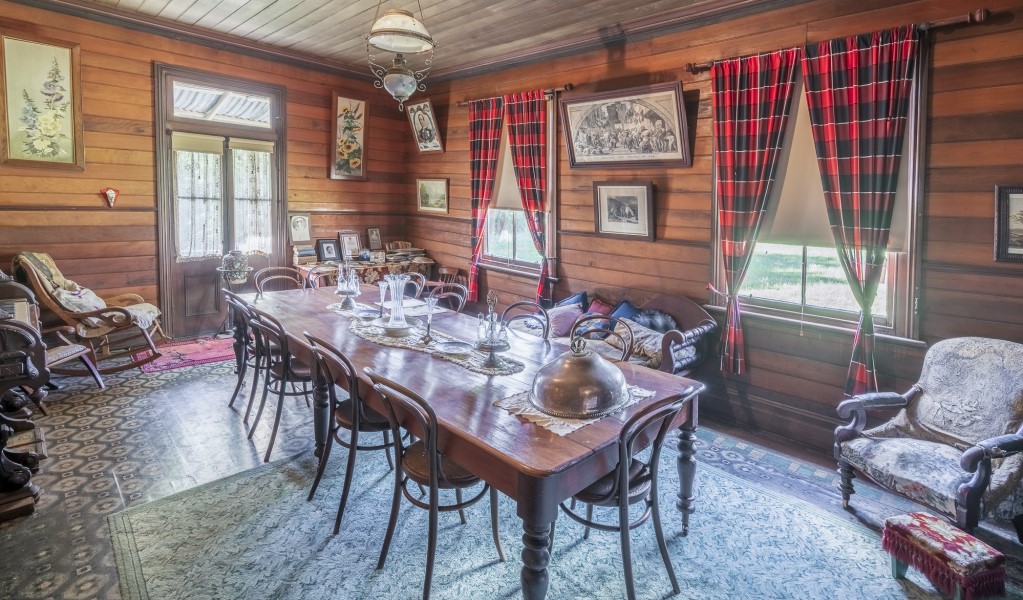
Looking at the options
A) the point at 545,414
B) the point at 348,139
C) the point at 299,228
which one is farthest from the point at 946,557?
the point at 348,139

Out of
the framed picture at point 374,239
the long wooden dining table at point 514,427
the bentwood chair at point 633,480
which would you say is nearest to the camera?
the long wooden dining table at point 514,427

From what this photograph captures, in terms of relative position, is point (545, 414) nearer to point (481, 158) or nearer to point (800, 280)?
point (800, 280)

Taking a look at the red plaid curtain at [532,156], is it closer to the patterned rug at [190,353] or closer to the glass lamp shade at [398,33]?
the glass lamp shade at [398,33]

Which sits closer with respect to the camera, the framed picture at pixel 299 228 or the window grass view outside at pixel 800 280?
the window grass view outside at pixel 800 280

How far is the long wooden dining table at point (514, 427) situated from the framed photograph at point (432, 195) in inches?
123

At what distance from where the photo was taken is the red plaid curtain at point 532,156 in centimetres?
521

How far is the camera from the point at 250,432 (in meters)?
3.61

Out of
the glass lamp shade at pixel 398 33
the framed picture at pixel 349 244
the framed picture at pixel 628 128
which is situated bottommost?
the framed picture at pixel 349 244

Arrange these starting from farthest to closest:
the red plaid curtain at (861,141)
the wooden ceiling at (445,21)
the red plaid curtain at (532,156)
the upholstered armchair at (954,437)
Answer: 1. the red plaid curtain at (532,156)
2. the wooden ceiling at (445,21)
3. the red plaid curtain at (861,141)
4. the upholstered armchair at (954,437)

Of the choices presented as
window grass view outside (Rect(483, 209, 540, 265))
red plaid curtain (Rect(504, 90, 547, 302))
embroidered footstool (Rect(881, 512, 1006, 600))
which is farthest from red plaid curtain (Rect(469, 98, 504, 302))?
embroidered footstool (Rect(881, 512, 1006, 600))

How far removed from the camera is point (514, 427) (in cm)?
208

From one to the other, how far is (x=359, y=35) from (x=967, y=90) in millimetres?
4368

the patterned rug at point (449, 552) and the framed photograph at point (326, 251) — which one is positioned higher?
the framed photograph at point (326, 251)

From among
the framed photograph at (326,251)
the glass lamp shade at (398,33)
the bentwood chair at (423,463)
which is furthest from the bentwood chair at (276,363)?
the framed photograph at (326,251)
